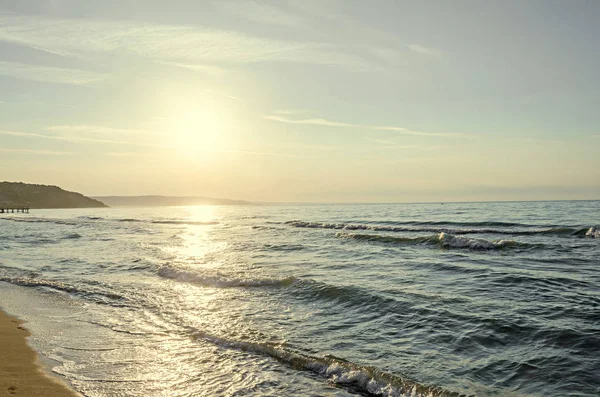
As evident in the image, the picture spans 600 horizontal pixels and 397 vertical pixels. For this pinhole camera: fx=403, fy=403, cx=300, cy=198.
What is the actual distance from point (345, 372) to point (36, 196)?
210093 millimetres

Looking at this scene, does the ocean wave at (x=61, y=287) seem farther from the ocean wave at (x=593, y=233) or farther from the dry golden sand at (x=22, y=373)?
the ocean wave at (x=593, y=233)

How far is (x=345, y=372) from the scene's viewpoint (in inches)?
297

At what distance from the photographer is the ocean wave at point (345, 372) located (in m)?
6.83

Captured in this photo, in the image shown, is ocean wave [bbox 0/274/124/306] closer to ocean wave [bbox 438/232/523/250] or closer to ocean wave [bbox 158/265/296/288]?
ocean wave [bbox 158/265/296/288]

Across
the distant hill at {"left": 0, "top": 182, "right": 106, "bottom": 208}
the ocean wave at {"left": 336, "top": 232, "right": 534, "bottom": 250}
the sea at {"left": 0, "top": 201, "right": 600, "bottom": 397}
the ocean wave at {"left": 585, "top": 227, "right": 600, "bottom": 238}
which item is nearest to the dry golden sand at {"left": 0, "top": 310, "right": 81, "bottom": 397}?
the sea at {"left": 0, "top": 201, "right": 600, "bottom": 397}

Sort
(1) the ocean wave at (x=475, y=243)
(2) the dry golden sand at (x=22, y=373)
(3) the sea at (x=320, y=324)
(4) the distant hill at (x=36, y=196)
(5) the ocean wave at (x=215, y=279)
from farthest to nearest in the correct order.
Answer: (4) the distant hill at (x=36, y=196) → (1) the ocean wave at (x=475, y=243) → (5) the ocean wave at (x=215, y=279) → (3) the sea at (x=320, y=324) → (2) the dry golden sand at (x=22, y=373)

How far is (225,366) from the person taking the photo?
8.06 meters

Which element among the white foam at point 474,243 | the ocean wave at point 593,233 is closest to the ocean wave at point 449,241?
the white foam at point 474,243

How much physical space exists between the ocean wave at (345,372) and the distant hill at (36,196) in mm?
181791

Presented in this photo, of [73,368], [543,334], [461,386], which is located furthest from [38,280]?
[543,334]

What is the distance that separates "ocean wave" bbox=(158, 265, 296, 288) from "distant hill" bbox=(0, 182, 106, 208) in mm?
171208

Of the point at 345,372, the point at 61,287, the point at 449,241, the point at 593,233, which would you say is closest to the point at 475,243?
the point at 449,241

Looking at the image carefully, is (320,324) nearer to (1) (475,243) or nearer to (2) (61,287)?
(2) (61,287)

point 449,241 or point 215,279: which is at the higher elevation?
point 449,241
